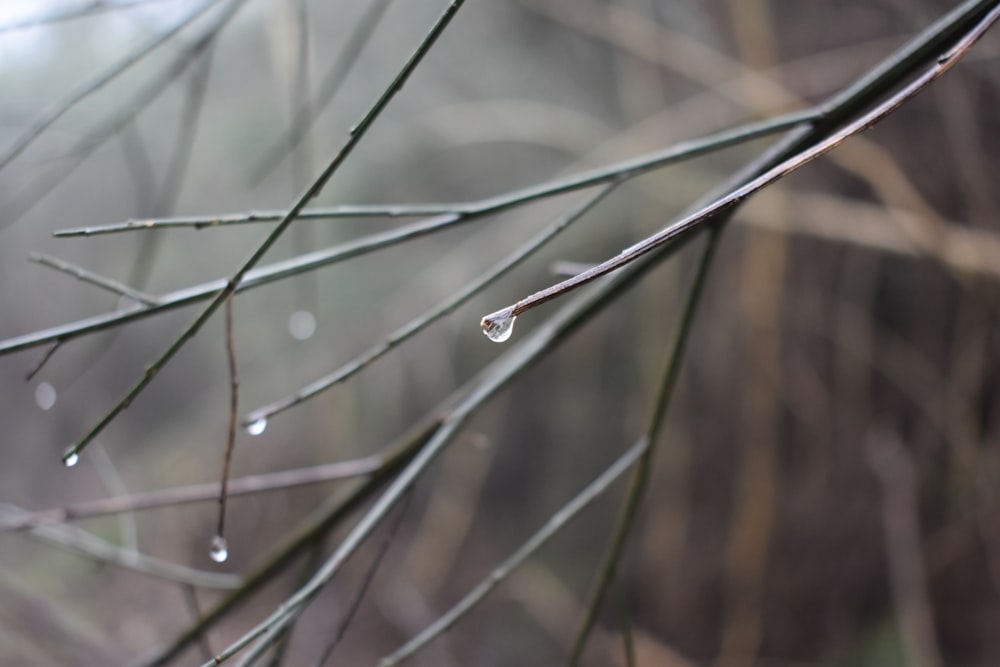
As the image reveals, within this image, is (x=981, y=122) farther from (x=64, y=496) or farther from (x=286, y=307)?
(x=64, y=496)

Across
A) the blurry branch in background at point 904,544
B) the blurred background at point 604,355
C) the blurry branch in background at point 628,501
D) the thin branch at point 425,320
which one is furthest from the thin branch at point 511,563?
the blurry branch in background at point 904,544

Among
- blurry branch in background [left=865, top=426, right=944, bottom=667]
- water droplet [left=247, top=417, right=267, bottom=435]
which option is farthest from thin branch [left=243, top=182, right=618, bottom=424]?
blurry branch in background [left=865, top=426, right=944, bottom=667]

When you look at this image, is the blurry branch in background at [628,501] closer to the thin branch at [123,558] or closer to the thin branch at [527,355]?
the thin branch at [527,355]

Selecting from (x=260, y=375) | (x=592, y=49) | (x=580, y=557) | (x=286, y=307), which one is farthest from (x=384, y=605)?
(x=592, y=49)

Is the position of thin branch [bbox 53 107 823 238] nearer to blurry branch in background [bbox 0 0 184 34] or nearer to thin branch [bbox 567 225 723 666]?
thin branch [bbox 567 225 723 666]

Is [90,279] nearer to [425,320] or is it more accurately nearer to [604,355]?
[425,320]
